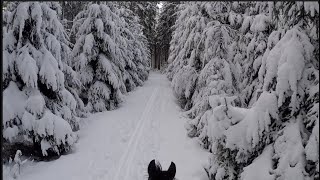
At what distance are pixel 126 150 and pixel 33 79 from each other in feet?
14.2

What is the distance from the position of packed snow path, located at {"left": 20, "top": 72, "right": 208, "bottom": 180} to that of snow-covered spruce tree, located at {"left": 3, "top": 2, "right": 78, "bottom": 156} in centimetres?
88

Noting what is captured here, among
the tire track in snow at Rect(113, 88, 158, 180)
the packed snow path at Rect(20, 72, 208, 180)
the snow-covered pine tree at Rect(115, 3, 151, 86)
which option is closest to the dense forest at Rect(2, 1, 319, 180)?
the packed snow path at Rect(20, 72, 208, 180)

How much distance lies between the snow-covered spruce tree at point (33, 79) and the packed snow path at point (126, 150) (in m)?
0.88

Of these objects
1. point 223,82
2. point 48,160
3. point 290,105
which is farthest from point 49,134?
point 290,105

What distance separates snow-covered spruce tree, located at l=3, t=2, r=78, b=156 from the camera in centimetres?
1106

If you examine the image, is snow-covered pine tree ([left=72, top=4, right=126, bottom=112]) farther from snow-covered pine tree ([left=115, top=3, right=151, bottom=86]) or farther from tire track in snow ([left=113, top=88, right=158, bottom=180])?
snow-covered pine tree ([left=115, top=3, right=151, bottom=86])

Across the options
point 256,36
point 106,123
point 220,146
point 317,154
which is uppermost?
point 256,36

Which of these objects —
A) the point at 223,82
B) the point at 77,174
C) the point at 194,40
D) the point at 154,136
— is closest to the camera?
the point at 77,174

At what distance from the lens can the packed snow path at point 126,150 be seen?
35.6 feet

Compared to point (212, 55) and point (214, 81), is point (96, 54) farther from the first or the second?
point (214, 81)

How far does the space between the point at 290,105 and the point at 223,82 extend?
7.11 metres

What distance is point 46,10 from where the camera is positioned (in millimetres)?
12047

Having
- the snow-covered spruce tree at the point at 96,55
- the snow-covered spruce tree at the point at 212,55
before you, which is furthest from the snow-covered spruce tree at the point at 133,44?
the snow-covered spruce tree at the point at 212,55

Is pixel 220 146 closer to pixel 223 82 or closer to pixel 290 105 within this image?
pixel 290 105
